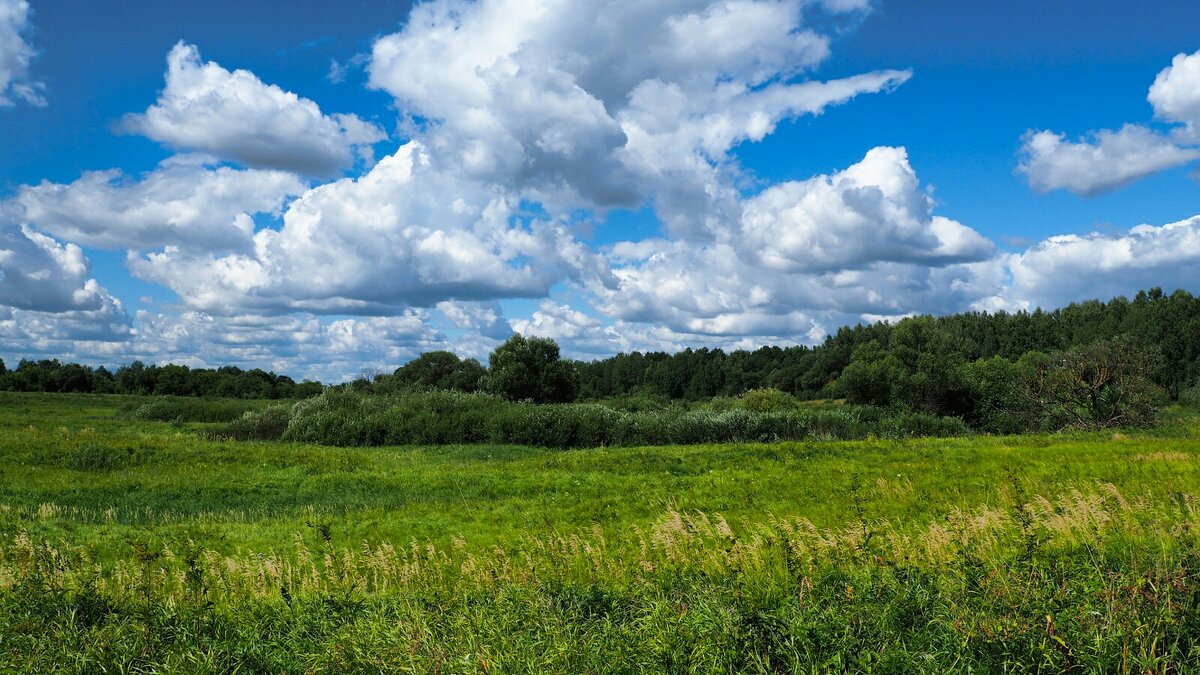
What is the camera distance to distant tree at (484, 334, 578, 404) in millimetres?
71625

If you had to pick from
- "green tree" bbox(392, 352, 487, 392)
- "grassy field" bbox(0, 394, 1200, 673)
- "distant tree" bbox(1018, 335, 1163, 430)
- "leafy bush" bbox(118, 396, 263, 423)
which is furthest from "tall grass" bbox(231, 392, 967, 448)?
"green tree" bbox(392, 352, 487, 392)

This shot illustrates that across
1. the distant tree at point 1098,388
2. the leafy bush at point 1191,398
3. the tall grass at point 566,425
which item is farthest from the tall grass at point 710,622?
the leafy bush at point 1191,398

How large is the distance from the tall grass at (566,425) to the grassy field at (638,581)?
904 inches

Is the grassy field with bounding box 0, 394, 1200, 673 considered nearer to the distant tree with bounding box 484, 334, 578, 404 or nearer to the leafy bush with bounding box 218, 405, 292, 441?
the leafy bush with bounding box 218, 405, 292, 441

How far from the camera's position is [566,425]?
167 feet

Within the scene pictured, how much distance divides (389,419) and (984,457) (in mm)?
40269

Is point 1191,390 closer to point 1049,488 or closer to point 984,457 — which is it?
point 984,457

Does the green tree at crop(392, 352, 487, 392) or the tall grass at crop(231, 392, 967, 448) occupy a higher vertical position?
the green tree at crop(392, 352, 487, 392)

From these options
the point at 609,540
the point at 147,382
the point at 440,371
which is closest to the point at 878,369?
the point at 440,371

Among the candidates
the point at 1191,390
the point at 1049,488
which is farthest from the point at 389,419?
the point at 1191,390

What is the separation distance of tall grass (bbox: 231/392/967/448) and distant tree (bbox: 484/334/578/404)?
15659 millimetres

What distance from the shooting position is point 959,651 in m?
5.95

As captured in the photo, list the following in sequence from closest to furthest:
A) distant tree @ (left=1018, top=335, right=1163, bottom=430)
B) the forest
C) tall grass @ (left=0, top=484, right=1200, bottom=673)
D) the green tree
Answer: tall grass @ (left=0, top=484, right=1200, bottom=673), distant tree @ (left=1018, top=335, right=1163, bottom=430), the forest, the green tree

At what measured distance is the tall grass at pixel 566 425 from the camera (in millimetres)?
49781
